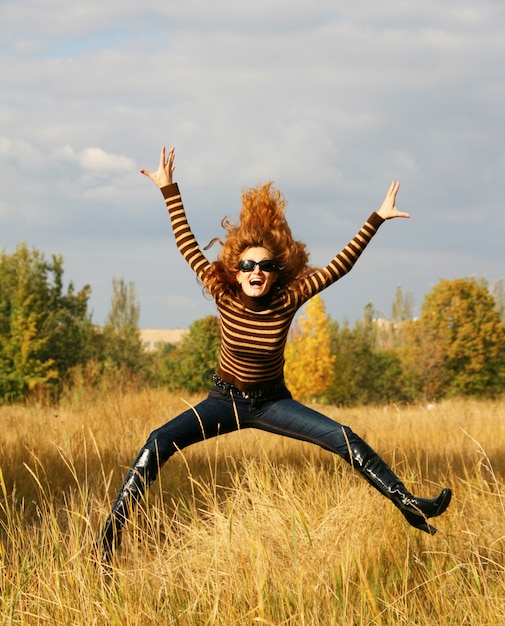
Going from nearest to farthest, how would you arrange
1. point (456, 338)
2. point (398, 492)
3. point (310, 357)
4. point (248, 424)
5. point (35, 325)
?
point (398, 492), point (248, 424), point (310, 357), point (456, 338), point (35, 325)

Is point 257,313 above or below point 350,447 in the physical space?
above

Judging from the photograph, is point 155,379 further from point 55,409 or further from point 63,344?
point 55,409

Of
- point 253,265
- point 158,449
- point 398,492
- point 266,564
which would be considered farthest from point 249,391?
point 266,564

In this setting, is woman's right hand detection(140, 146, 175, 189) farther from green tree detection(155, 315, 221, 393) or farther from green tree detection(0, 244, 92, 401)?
green tree detection(155, 315, 221, 393)

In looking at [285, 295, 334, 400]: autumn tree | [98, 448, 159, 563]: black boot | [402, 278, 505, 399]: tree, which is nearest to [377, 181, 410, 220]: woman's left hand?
[98, 448, 159, 563]: black boot

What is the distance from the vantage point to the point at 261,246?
5.08 m

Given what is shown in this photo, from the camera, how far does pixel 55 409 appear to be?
11484 mm

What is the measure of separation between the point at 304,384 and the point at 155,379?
14.2 meters

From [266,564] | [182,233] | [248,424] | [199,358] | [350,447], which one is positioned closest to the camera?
[266,564]

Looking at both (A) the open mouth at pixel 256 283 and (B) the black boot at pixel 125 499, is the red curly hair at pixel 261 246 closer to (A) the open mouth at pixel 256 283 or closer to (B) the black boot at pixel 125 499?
(A) the open mouth at pixel 256 283

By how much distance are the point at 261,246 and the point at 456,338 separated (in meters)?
26.5

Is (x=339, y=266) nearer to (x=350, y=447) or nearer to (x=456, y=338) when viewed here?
(x=350, y=447)

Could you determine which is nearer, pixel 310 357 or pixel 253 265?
pixel 253 265

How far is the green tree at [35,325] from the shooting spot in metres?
32.3
